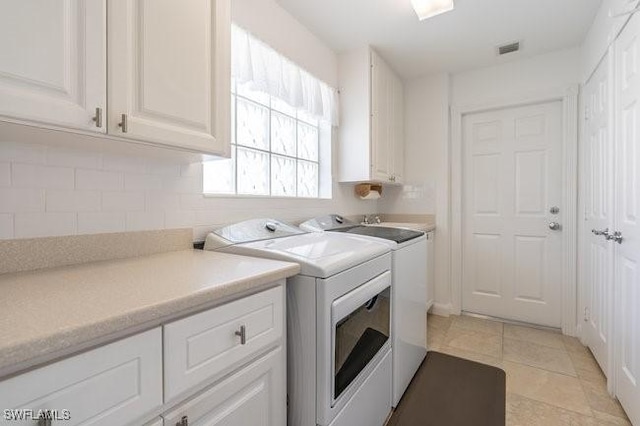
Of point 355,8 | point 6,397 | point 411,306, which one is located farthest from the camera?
point 355,8

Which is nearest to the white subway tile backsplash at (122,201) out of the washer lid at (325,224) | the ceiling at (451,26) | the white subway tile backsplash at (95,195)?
the white subway tile backsplash at (95,195)

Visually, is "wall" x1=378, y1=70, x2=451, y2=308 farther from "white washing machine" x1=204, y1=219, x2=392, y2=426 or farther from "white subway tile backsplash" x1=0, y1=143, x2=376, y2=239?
"white subway tile backsplash" x1=0, y1=143, x2=376, y2=239

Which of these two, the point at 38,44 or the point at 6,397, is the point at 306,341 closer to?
the point at 6,397

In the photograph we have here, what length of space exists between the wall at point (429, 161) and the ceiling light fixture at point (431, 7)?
3.84ft

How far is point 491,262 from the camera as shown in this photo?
296cm

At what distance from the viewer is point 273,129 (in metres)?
2.12

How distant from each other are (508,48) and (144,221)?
3006 millimetres

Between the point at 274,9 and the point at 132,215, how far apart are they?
1.55 m

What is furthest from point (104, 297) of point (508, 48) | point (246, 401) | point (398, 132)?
point (508, 48)

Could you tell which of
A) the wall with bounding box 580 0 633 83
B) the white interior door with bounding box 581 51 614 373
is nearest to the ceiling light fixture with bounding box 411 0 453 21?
the wall with bounding box 580 0 633 83

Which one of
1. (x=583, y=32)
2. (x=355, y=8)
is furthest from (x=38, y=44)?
(x=583, y=32)

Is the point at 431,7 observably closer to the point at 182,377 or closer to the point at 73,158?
the point at 73,158

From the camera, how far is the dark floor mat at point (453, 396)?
1.61m

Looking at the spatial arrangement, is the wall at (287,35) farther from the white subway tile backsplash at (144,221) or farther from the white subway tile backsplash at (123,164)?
the white subway tile backsplash at (144,221)
